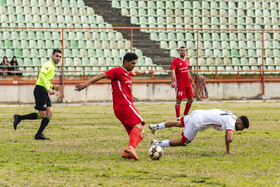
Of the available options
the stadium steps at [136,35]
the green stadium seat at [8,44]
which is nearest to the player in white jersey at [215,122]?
the green stadium seat at [8,44]

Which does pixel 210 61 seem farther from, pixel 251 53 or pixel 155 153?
pixel 155 153

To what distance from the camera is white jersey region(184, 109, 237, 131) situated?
8188 mm

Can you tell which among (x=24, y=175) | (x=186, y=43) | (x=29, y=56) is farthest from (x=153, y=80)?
(x=24, y=175)

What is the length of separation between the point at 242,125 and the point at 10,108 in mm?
12471

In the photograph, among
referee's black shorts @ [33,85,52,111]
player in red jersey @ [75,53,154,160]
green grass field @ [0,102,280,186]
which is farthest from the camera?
referee's black shorts @ [33,85,52,111]

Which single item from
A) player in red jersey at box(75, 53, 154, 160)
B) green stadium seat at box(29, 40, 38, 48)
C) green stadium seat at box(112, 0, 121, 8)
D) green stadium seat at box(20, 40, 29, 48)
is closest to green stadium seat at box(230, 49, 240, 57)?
green stadium seat at box(112, 0, 121, 8)

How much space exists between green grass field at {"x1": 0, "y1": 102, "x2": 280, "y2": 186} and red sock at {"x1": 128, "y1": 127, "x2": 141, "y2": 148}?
322 mm

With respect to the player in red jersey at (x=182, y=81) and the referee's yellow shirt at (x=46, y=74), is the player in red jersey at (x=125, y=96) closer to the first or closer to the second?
the referee's yellow shirt at (x=46, y=74)

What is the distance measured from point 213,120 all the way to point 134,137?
4.24 feet

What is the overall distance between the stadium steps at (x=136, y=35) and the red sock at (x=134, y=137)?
15695mm

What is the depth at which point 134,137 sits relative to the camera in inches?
321

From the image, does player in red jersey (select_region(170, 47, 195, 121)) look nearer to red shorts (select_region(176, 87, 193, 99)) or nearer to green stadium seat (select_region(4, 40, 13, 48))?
red shorts (select_region(176, 87, 193, 99))

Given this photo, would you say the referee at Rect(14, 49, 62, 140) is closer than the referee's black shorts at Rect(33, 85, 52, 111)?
Yes

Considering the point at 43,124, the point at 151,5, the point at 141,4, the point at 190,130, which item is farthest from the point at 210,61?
the point at 190,130
